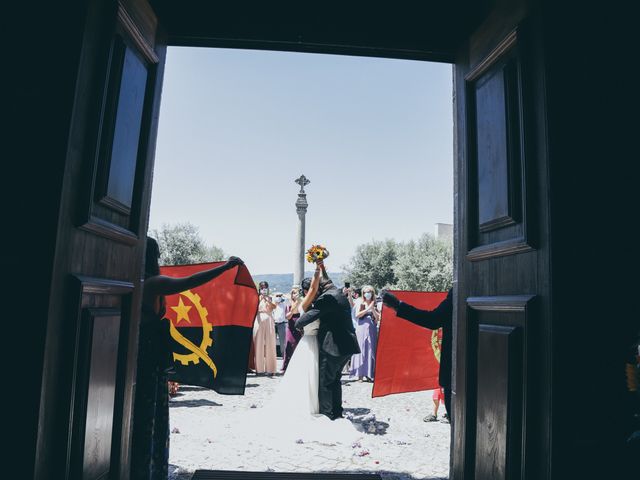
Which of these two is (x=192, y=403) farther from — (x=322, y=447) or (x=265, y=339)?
(x=265, y=339)

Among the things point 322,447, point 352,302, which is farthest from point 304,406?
point 352,302

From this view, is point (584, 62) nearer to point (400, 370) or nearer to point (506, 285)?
point (506, 285)

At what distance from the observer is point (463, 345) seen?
288cm

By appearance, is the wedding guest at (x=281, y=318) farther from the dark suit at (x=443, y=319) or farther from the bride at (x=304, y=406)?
the dark suit at (x=443, y=319)

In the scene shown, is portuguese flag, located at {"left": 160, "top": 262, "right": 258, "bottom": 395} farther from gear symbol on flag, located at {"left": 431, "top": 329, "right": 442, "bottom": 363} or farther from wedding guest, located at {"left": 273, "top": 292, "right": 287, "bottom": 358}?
wedding guest, located at {"left": 273, "top": 292, "right": 287, "bottom": 358}

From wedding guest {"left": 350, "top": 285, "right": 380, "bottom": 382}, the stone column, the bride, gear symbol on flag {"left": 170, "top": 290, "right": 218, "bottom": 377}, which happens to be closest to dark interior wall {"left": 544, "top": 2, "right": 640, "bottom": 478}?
gear symbol on flag {"left": 170, "top": 290, "right": 218, "bottom": 377}

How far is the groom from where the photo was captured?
6.92m

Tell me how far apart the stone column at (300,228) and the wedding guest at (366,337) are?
44.4 ft

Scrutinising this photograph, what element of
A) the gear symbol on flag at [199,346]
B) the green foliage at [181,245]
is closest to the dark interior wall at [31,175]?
the gear symbol on flag at [199,346]

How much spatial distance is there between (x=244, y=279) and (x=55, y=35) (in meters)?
3.05

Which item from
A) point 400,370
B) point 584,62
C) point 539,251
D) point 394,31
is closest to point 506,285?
point 539,251

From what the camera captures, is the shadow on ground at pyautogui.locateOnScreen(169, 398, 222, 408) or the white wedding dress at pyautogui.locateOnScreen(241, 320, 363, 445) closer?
the white wedding dress at pyautogui.locateOnScreen(241, 320, 363, 445)

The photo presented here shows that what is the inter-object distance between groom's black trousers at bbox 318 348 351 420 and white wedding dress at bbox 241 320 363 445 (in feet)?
0.38

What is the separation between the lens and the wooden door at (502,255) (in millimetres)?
2119
